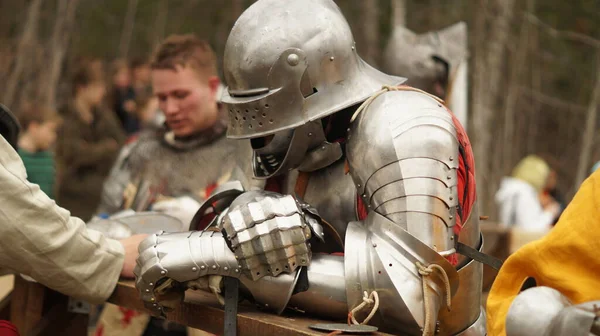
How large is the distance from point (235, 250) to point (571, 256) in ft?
3.32

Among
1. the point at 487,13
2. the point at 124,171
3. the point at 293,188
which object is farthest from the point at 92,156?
the point at 293,188

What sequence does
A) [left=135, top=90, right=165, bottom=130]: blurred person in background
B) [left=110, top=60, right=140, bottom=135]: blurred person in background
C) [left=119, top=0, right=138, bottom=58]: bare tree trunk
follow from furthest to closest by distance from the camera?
1. [left=119, top=0, right=138, bottom=58]: bare tree trunk
2. [left=110, top=60, right=140, bottom=135]: blurred person in background
3. [left=135, top=90, right=165, bottom=130]: blurred person in background

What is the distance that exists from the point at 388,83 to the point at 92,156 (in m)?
6.73

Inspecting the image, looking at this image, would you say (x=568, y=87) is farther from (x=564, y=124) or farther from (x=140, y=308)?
(x=140, y=308)

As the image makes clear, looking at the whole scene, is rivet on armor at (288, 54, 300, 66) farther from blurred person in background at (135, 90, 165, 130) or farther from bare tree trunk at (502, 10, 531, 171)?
bare tree trunk at (502, 10, 531, 171)

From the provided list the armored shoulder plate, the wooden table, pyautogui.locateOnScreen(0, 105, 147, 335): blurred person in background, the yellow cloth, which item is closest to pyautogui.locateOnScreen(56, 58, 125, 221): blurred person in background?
pyautogui.locateOnScreen(0, 105, 147, 335): blurred person in background

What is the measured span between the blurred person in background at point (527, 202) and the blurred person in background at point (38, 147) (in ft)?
11.5

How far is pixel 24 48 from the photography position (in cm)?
950

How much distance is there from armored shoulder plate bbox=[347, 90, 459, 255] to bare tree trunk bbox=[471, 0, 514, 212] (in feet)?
18.3

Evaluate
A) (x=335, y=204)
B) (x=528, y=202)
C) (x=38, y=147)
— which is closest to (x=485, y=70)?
(x=528, y=202)

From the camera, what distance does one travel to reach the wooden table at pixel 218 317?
2.55 m

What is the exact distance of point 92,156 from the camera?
935 centimetres

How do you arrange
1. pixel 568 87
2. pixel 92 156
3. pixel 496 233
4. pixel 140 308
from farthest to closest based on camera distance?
1. pixel 568 87
2. pixel 92 156
3. pixel 496 233
4. pixel 140 308

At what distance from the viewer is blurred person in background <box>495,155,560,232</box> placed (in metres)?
7.67
